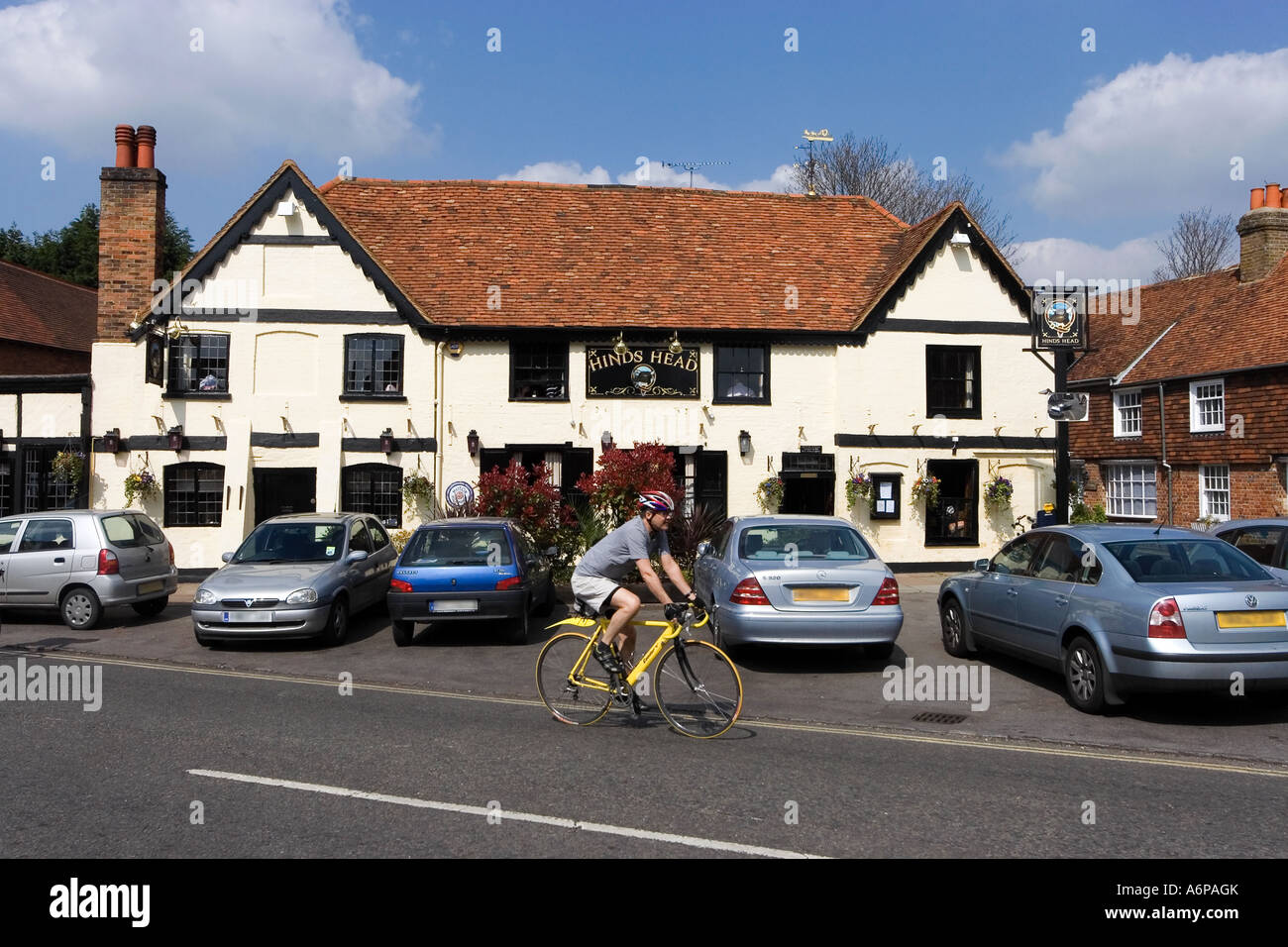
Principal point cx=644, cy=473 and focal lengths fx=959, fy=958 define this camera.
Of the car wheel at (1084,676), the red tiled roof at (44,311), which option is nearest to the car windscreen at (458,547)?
the car wheel at (1084,676)

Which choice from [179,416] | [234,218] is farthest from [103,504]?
[234,218]

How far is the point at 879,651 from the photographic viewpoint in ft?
34.6

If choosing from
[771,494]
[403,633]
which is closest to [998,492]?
[771,494]

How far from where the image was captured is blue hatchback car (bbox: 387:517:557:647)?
1162 centimetres

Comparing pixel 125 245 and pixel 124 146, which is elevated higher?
pixel 124 146

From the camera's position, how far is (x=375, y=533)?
14500 mm

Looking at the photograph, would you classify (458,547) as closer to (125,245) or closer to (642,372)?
(642,372)

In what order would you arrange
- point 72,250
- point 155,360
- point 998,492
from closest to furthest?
1. point 155,360
2. point 998,492
3. point 72,250

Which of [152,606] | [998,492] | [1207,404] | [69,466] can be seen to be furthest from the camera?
[1207,404]

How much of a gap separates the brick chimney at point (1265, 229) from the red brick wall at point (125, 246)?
2725 centimetres

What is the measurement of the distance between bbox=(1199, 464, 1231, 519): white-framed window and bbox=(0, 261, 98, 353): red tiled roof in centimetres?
3065

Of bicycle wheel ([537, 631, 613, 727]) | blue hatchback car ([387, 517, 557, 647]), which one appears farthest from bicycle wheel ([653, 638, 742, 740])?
blue hatchback car ([387, 517, 557, 647])

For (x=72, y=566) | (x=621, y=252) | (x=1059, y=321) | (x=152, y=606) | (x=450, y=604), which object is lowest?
→ (x=152, y=606)

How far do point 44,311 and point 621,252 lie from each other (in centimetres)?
1806
